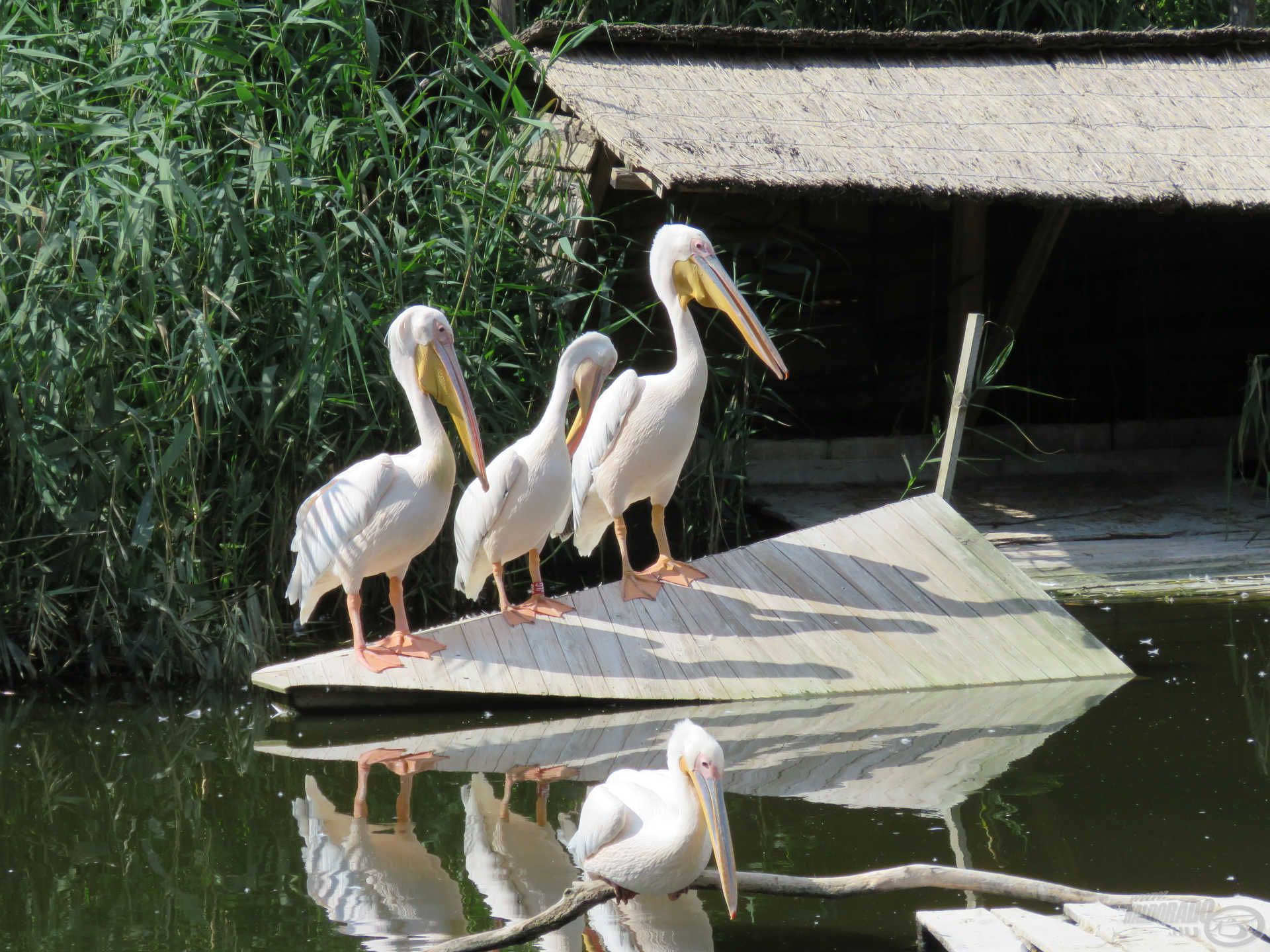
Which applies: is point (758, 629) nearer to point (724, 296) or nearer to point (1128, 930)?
point (724, 296)

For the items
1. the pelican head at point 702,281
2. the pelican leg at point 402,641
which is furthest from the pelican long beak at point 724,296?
the pelican leg at point 402,641

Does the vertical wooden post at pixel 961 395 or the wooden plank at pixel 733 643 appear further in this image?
the vertical wooden post at pixel 961 395

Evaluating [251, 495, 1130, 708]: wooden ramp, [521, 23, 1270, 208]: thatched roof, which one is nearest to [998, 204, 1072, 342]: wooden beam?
[521, 23, 1270, 208]: thatched roof

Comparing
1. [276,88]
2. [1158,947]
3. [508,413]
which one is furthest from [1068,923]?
[276,88]

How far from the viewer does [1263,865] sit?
11.0 feet

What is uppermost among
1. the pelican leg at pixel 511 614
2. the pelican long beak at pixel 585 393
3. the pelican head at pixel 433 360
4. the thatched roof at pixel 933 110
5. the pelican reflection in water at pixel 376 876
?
the thatched roof at pixel 933 110

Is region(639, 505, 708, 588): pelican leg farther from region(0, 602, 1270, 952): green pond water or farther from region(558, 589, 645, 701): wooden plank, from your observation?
region(0, 602, 1270, 952): green pond water

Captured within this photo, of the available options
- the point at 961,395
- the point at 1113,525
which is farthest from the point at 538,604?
the point at 1113,525

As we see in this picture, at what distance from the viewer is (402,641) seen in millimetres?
4766

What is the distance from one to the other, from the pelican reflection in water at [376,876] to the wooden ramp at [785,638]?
0.56m

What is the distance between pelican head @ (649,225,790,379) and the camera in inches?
197

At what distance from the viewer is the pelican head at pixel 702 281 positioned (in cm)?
500

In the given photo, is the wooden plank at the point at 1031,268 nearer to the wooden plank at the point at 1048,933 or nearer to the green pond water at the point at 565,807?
the green pond water at the point at 565,807

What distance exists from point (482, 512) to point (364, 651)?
567mm
